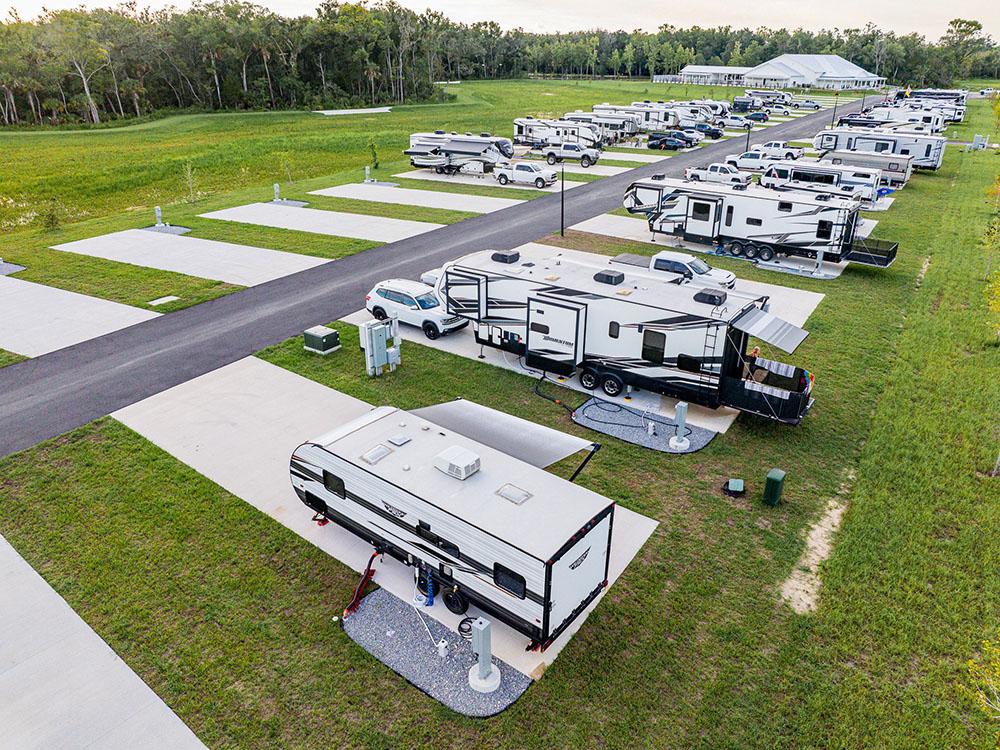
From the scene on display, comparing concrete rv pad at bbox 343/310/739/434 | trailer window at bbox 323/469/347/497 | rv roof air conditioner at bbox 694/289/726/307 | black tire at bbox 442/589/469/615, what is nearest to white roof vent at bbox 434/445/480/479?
black tire at bbox 442/589/469/615

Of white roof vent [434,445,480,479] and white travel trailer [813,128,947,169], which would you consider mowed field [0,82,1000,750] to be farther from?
white travel trailer [813,128,947,169]

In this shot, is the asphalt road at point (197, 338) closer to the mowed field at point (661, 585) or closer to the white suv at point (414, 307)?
the mowed field at point (661, 585)

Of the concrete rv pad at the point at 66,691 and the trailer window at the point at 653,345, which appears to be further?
the trailer window at the point at 653,345

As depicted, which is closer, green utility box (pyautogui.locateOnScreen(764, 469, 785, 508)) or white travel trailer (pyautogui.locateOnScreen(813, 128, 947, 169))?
green utility box (pyautogui.locateOnScreen(764, 469, 785, 508))

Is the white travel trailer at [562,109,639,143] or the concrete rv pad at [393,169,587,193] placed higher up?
the white travel trailer at [562,109,639,143]

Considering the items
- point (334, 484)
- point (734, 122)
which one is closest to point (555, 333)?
point (334, 484)

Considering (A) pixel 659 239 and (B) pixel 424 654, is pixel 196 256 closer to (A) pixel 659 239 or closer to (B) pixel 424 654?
(A) pixel 659 239

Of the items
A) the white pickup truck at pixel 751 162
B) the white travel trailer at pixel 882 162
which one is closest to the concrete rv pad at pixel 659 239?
the white travel trailer at pixel 882 162
